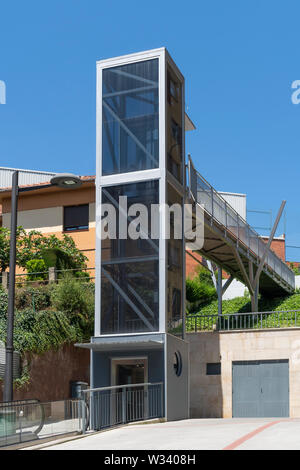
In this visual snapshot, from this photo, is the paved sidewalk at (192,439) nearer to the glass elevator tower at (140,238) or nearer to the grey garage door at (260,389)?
the glass elevator tower at (140,238)

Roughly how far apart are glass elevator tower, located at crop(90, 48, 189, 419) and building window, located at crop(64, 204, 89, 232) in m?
15.9

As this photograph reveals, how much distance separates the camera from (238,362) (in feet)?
98.6

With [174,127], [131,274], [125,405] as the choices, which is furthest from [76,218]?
[125,405]

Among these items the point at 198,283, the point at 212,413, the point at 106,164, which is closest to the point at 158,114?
the point at 106,164

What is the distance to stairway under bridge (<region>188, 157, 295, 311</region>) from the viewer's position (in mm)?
30453

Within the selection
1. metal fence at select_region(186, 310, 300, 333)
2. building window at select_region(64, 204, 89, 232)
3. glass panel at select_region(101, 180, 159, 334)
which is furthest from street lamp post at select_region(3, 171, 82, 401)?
building window at select_region(64, 204, 89, 232)

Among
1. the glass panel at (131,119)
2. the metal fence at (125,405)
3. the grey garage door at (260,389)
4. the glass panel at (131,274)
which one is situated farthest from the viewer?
the grey garage door at (260,389)

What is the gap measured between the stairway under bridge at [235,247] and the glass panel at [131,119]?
3.16 meters

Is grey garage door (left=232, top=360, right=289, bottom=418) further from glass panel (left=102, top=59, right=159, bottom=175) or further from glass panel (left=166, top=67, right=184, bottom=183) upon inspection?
glass panel (left=102, top=59, right=159, bottom=175)

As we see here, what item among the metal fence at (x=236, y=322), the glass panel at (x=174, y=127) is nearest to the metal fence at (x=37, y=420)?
the glass panel at (x=174, y=127)

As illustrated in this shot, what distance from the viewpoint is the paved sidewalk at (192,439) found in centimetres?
1533

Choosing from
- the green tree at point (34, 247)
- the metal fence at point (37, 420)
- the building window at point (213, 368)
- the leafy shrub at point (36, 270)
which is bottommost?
the metal fence at point (37, 420)
